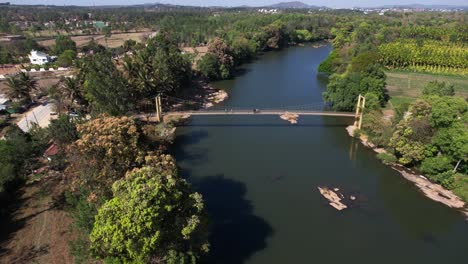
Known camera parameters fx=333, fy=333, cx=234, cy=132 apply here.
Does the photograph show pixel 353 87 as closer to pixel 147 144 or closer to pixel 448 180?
pixel 448 180

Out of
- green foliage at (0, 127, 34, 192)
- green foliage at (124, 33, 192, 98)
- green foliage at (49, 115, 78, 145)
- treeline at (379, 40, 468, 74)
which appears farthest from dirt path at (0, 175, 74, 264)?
treeline at (379, 40, 468, 74)

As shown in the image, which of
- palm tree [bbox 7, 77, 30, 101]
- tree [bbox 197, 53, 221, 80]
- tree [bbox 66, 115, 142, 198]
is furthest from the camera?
tree [bbox 197, 53, 221, 80]

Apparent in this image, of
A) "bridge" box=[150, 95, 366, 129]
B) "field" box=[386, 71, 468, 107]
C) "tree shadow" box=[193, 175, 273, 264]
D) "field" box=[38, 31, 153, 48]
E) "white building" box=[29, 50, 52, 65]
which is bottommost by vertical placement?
"tree shadow" box=[193, 175, 273, 264]

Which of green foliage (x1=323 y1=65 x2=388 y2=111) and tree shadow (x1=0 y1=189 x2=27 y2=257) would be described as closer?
tree shadow (x1=0 y1=189 x2=27 y2=257)

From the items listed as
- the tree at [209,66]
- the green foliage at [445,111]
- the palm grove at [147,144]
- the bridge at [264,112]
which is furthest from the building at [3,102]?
the green foliage at [445,111]

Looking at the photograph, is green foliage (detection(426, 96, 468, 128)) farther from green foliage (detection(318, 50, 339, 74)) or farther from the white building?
the white building

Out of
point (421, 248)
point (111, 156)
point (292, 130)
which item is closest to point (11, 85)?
point (111, 156)

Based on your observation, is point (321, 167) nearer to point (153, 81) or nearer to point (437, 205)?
point (437, 205)

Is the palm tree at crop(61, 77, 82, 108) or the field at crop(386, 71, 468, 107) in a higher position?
the palm tree at crop(61, 77, 82, 108)
